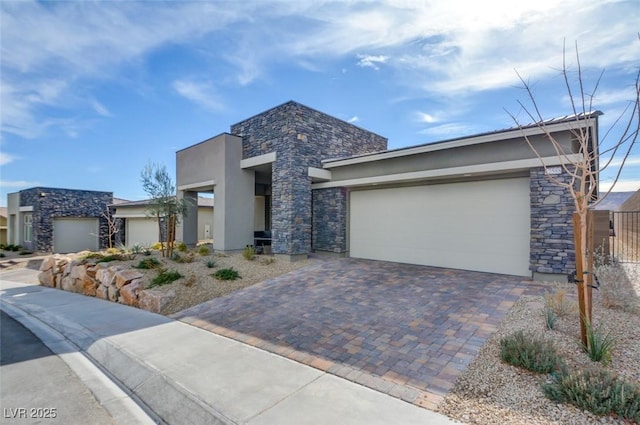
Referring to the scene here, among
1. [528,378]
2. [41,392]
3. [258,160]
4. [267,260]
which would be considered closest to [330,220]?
[267,260]

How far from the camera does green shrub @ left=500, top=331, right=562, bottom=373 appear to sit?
11.0ft

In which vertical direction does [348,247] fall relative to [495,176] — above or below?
below

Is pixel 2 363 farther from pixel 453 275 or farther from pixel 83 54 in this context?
pixel 453 275

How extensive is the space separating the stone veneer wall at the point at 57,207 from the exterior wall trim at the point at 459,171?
23329 mm

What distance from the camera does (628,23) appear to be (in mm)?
4477

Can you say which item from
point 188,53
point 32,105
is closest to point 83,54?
point 188,53

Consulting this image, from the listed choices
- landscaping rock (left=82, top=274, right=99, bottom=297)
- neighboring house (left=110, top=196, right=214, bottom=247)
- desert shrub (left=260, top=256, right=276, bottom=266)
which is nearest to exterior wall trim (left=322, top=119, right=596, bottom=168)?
desert shrub (left=260, top=256, right=276, bottom=266)

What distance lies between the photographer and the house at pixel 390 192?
7.14m

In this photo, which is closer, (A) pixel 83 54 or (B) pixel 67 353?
(B) pixel 67 353

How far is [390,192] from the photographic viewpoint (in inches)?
411

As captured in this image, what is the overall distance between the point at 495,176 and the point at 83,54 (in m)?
12.8

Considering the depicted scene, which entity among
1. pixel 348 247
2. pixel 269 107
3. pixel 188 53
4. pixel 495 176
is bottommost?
pixel 348 247

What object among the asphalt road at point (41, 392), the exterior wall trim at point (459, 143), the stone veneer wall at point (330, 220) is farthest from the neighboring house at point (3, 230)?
the exterior wall trim at point (459, 143)

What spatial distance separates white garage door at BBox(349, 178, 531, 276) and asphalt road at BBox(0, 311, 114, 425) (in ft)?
28.6
